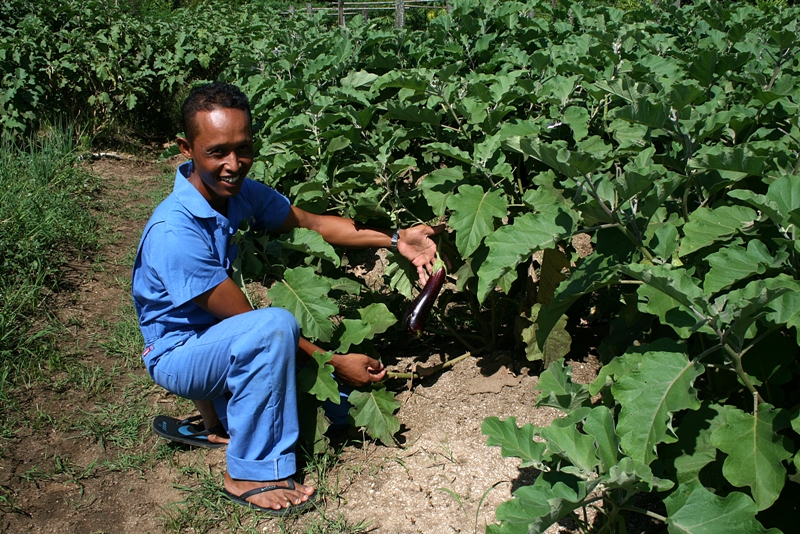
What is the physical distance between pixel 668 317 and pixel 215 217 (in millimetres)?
Result: 1626

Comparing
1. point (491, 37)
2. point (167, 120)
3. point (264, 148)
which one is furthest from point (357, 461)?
point (167, 120)

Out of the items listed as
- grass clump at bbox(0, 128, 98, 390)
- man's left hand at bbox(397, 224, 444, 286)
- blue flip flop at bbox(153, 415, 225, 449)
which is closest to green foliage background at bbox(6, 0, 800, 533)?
man's left hand at bbox(397, 224, 444, 286)

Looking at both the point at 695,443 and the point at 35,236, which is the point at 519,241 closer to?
the point at 695,443

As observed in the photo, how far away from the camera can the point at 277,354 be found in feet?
8.87

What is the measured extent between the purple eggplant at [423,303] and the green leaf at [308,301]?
40 centimetres

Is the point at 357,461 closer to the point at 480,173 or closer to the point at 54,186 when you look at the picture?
the point at 480,173

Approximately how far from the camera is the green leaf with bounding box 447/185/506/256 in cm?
274

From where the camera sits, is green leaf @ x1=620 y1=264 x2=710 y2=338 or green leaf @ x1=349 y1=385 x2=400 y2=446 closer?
green leaf @ x1=620 y1=264 x2=710 y2=338

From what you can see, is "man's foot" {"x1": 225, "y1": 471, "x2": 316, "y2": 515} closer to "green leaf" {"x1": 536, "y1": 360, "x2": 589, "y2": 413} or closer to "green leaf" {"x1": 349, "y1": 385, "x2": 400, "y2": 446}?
"green leaf" {"x1": 349, "y1": 385, "x2": 400, "y2": 446}

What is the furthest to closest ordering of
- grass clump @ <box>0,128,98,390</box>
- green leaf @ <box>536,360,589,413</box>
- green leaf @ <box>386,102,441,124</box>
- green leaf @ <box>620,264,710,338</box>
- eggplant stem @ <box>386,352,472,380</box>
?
grass clump @ <box>0,128,98,390</box> → eggplant stem @ <box>386,352,472,380</box> → green leaf @ <box>386,102,441,124</box> → green leaf @ <box>536,360,589,413</box> → green leaf @ <box>620,264,710,338</box>

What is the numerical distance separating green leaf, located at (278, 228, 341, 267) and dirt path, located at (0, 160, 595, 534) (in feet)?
2.71

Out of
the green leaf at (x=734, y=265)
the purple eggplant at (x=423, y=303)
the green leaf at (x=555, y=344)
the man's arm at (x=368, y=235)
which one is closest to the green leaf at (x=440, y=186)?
the man's arm at (x=368, y=235)

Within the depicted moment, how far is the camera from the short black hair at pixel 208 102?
2.68 meters

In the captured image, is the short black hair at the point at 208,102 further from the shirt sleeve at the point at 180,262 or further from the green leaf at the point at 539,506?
the green leaf at the point at 539,506
